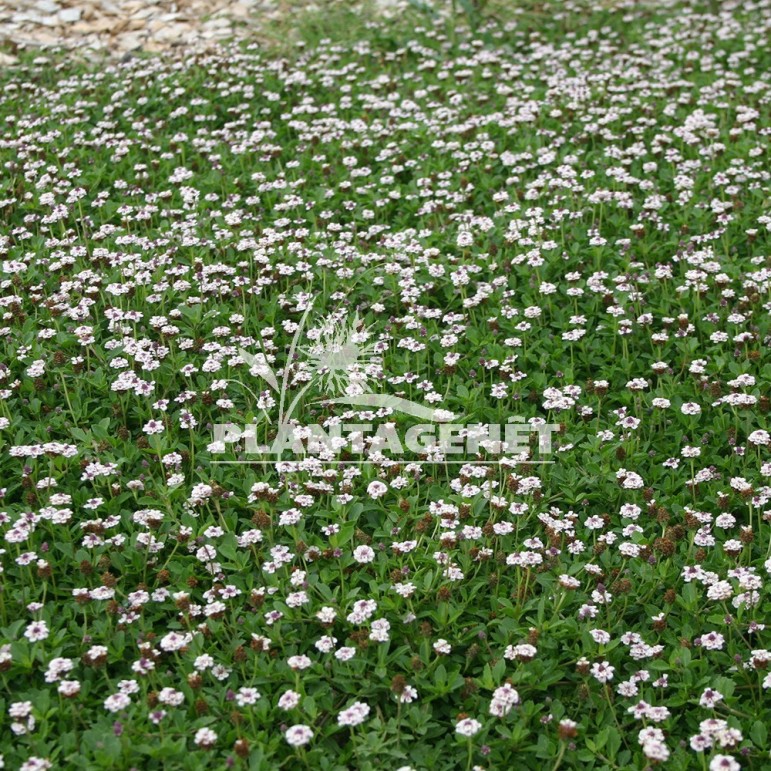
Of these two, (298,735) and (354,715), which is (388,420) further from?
(298,735)

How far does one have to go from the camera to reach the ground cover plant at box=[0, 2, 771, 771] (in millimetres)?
3693

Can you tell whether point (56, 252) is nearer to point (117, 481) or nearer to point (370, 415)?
point (117, 481)

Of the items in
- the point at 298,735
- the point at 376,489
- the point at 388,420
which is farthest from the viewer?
the point at 388,420

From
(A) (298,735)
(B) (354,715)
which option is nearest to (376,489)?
(B) (354,715)

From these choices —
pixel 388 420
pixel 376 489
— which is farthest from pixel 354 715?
pixel 388 420

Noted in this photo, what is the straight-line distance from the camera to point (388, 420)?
16.3 feet

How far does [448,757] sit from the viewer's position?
363 centimetres

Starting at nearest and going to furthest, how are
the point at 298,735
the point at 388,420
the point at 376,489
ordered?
1. the point at 298,735
2. the point at 376,489
3. the point at 388,420

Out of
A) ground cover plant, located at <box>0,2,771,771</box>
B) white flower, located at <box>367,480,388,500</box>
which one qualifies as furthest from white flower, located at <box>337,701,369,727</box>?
white flower, located at <box>367,480,388,500</box>

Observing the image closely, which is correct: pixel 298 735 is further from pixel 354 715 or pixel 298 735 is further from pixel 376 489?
pixel 376 489

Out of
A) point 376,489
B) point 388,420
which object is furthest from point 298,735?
point 388,420

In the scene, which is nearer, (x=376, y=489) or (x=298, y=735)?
(x=298, y=735)

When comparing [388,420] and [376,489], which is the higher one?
[376,489]

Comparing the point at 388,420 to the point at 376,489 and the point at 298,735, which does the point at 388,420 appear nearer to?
the point at 376,489
